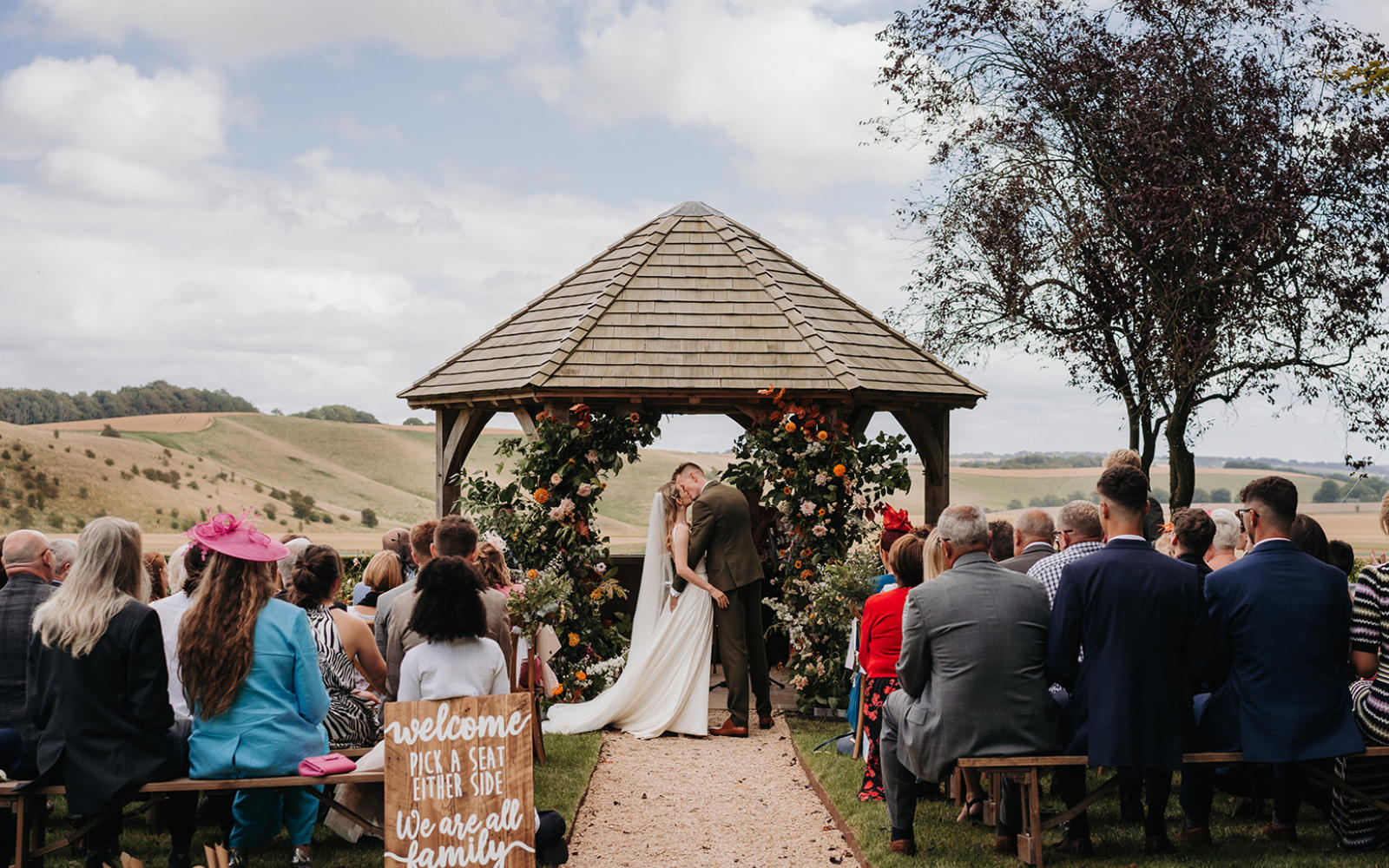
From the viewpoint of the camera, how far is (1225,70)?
16.6 meters

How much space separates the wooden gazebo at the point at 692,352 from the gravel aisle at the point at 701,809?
2.96 metres

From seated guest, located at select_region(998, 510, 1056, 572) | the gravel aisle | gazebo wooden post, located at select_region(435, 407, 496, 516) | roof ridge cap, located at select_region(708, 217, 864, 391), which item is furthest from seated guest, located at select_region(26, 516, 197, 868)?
gazebo wooden post, located at select_region(435, 407, 496, 516)

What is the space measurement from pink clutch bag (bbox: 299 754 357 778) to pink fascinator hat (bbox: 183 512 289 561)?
2.86 ft

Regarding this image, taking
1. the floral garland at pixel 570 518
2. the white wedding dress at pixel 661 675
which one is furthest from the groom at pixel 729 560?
the floral garland at pixel 570 518

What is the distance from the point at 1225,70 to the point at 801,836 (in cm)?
1467

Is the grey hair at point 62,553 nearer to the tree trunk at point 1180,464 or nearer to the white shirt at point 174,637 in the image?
the white shirt at point 174,637

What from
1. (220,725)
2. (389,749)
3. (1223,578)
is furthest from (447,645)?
(1223,578)

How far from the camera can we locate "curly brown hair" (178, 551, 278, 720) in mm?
4758

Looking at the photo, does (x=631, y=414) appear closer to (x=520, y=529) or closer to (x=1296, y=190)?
(x=520, y=529)

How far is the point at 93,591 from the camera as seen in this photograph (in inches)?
182

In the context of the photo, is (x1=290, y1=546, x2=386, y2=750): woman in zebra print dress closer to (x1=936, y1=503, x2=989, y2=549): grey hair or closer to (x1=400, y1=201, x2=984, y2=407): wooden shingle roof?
(x1=936, y1=503, x2=989, y2=549): grey hair

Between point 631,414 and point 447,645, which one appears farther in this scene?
point 631,414

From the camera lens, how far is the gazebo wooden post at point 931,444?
11.2 metres

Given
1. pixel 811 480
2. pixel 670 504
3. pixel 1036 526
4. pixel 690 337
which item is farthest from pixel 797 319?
pixel 1036 526
